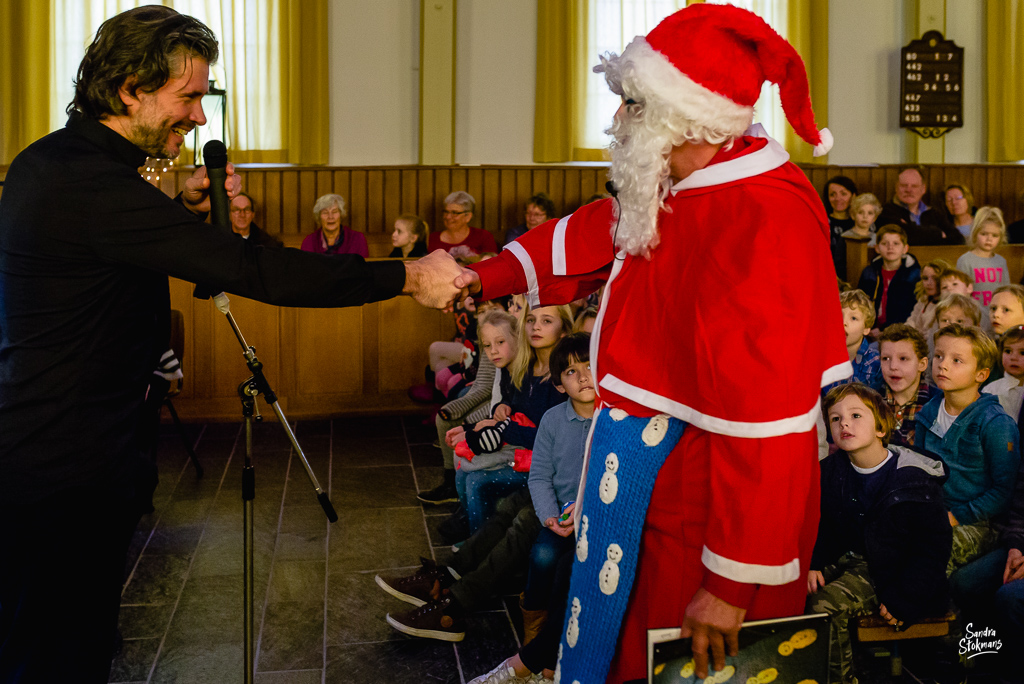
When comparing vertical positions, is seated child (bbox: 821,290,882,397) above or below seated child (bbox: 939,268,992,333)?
below

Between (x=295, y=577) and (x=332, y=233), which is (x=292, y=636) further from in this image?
(x=332, y=233)

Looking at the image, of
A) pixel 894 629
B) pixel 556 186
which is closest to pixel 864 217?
pixel 556 186

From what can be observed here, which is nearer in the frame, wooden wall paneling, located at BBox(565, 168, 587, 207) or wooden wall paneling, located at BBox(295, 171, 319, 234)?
wooden wall paneling, located at BBox(295, 171, 319, 234)

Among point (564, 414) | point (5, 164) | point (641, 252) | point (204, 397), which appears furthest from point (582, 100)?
point (641, 252)

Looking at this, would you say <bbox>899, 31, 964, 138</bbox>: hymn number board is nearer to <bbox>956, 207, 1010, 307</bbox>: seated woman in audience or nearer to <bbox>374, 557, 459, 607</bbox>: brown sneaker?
<bbox>956, 207, 1010, 307</bbox>: seated woman in audience

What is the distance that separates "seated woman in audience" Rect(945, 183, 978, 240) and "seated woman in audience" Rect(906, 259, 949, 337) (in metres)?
3.01

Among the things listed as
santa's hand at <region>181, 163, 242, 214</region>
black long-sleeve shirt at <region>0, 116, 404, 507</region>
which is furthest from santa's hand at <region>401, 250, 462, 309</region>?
santa's hand at <region>181, 163, 242, 214</region>

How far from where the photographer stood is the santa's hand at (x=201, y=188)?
215cm

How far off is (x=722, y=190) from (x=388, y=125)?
7.00 m

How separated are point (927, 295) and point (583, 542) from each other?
396 cm

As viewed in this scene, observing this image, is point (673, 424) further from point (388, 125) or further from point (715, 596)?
point (388, 125)

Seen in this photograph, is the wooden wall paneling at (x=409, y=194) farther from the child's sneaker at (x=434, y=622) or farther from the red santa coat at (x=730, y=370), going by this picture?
the red santa coat at (x=730, y=370)

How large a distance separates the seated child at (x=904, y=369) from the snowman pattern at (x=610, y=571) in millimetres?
2057

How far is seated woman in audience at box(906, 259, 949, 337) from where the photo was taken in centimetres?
466
